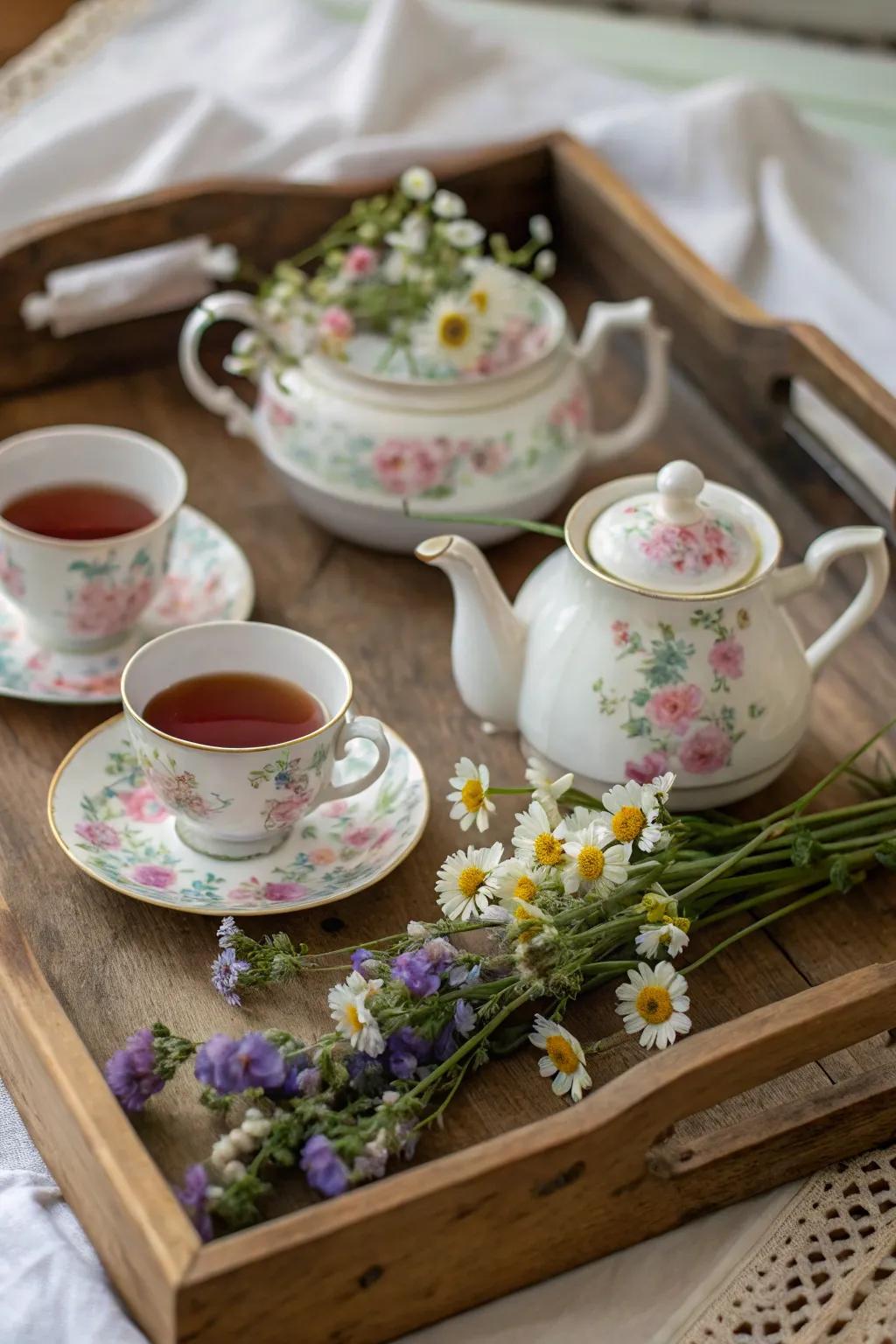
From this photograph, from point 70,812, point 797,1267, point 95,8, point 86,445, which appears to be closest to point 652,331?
point 86,445

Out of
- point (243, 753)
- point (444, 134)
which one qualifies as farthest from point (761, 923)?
point (444, 134)

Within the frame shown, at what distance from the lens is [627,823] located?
85cm

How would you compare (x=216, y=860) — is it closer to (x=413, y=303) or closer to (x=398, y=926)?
(x=398, y=926)

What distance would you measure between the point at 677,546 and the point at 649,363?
1.27 feet

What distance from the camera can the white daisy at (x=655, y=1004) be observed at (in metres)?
0.84

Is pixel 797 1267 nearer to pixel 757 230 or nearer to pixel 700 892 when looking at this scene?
pixel 700 892

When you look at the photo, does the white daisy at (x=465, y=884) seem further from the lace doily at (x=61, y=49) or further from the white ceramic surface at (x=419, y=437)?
the lace doily at (x=61, y=49)

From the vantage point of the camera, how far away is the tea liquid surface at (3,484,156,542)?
1.11m

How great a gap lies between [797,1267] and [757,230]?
1.05 metres

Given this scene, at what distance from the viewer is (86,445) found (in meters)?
1.14

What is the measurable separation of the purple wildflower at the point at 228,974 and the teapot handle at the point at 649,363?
1.88 ft

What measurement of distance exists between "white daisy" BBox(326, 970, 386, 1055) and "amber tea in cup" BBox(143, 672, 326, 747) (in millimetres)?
161

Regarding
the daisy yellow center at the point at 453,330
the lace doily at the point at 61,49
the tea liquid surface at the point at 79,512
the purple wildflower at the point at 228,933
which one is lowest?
the purple wildflower at the point at 228,933

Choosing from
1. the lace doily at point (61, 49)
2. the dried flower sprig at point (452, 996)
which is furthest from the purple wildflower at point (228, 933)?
the lace doily at point (61, 49)
